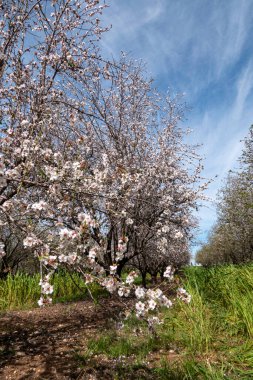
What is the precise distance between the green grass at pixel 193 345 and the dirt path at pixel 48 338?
1.35 feet

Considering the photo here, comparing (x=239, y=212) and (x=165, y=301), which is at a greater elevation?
(x=239, y=212)

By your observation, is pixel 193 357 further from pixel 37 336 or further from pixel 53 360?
pixel 37 336

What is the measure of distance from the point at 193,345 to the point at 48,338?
8.14ft

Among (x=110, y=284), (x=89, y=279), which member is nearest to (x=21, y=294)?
(x=110, y=284)

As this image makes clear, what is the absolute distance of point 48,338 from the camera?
563 centimetres

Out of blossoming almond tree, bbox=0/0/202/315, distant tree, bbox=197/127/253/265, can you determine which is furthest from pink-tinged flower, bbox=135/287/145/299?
distant tree, bbox=197/127/253/265

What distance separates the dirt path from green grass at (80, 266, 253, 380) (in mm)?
411

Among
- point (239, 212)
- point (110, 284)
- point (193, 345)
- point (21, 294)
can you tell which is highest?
point (239, 212)

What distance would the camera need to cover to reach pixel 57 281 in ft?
34.4

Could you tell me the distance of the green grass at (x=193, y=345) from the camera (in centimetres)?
400

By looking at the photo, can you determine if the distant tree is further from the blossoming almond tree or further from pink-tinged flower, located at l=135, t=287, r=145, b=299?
pink-tinged flower, located at l=135, t=287, r=145, b=299

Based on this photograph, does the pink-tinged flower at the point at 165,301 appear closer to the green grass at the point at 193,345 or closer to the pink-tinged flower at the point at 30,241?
the green grass at the point at 193,345

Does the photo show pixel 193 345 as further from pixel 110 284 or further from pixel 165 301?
pixel 110 284

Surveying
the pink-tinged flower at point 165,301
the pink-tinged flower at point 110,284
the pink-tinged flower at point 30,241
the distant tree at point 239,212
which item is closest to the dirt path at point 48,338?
the pink-tinged flower at point 110,284
